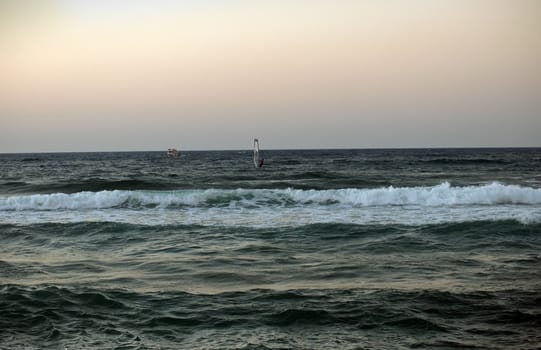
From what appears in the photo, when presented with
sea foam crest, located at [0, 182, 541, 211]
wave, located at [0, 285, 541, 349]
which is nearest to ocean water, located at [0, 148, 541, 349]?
wave, located at [0, 285, 541, 349]

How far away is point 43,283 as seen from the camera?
25.7 feet

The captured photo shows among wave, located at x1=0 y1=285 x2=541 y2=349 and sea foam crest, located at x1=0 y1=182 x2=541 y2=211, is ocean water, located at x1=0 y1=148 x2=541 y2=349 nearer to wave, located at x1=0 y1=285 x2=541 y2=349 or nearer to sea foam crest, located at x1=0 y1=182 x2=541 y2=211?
wave, located at x1=0 y1=285 x2=541 y2=349

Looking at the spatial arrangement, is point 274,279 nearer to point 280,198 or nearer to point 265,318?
point 265,318

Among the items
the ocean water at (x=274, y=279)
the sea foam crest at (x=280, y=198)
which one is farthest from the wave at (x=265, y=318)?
the sea foam crest at (x=280, y=198)

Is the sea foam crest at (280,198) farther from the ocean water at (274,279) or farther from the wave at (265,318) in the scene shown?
the wave at (265,318)

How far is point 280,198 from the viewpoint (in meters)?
19.8

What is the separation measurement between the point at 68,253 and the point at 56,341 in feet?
18.2

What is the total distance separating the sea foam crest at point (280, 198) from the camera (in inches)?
735

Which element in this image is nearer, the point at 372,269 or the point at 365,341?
the point at 365,341

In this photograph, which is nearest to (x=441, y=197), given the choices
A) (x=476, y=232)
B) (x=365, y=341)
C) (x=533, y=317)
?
(x=476, y=232)

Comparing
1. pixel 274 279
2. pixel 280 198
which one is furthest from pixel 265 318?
pixel 280 198

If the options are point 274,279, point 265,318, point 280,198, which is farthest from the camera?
point 280,198

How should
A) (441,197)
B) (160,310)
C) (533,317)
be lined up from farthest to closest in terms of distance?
(441,197), (160,310), (533,317)

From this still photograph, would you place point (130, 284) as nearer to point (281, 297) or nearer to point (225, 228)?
point (281, 297)
